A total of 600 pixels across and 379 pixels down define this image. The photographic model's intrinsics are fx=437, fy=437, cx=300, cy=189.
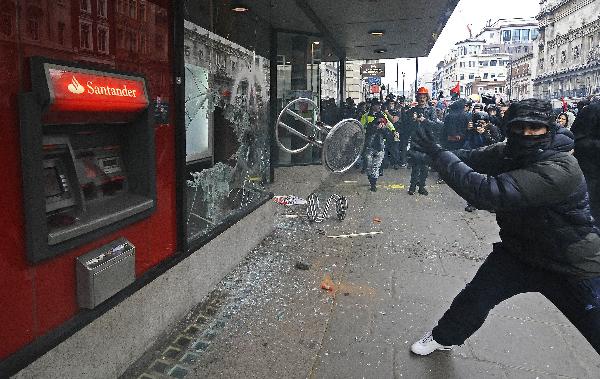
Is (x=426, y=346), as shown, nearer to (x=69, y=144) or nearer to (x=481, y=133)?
(x=69, y=144)

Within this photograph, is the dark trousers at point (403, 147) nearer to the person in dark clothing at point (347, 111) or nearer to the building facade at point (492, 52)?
Answer: the person in dark clothing at point (347, 111)

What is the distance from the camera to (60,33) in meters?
2.23

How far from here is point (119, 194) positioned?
2.82 meters

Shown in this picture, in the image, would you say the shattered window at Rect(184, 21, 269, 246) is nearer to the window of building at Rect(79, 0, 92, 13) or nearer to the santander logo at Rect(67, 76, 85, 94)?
the window of building at Rect(79, 0, 92, 13)

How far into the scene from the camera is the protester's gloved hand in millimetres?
2691

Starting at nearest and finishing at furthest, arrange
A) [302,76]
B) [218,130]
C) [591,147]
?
[218,130] → [591,147] → [302,76]

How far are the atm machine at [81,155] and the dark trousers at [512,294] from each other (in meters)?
2.18

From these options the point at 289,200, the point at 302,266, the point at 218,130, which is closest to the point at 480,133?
the point at 289,200

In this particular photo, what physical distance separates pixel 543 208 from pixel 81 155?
101 inches

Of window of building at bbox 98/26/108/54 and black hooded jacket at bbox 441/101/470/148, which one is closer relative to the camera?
window of building at bbox 98/26/108/54

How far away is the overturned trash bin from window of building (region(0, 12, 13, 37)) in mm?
1163

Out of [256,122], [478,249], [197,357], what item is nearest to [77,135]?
[197,357]

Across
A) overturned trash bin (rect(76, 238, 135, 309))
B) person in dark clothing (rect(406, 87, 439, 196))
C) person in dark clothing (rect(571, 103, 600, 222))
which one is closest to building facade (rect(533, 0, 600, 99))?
person in dark clothing (rect(406, 87, 439, 196))

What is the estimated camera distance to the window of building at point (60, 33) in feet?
7.27
